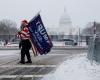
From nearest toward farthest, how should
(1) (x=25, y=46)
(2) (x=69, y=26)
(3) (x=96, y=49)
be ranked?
(3) (x=96, y=49), (1) (x=25, y=46), (2) (x=69, y=26)

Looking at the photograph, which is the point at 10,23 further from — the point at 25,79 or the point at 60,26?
the point at 25,79

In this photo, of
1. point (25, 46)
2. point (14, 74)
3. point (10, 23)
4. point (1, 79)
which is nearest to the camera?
point (1, 79)

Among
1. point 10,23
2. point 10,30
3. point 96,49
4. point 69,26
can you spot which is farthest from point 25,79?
point 69,26

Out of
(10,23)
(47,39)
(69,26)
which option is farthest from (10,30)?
(47,39)

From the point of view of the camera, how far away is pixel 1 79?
13.3 m

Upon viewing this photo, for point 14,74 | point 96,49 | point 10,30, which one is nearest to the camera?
point 14,74

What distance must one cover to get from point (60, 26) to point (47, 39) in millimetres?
152513

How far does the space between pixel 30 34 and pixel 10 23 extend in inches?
4365

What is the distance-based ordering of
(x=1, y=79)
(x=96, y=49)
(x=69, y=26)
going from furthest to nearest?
(x=69, y=26) < (x=96, y=49) < (x=1, y=79)

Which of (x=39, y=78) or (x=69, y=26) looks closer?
(x=39, y=78)

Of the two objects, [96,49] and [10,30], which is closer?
[96,49]

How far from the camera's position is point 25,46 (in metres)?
20.0

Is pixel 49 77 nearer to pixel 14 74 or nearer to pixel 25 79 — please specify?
pixel 25 79

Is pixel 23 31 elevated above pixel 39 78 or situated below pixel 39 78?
above
